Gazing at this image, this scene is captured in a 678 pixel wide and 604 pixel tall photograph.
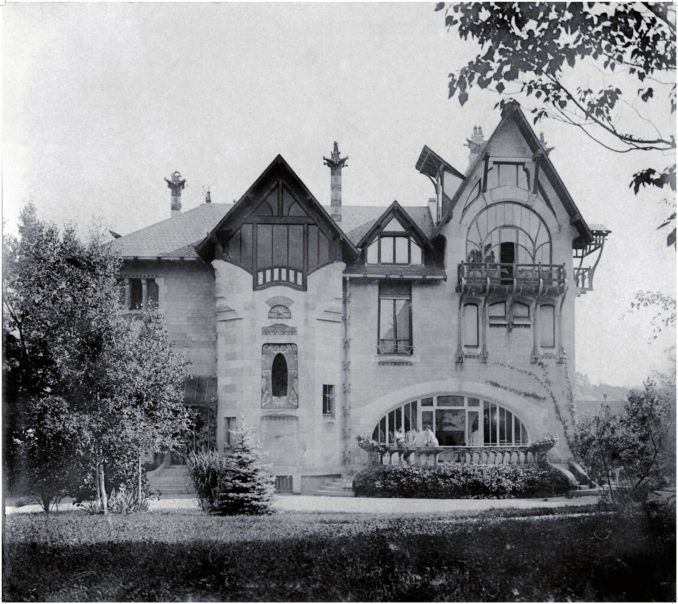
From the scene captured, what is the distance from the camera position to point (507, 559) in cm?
1330

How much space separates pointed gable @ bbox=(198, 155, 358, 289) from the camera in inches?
716

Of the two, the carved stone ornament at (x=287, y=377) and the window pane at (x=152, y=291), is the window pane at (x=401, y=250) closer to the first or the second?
the carved stone ornament at (x=287, y=377)

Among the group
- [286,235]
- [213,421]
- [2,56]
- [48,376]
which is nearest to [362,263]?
[286,235]

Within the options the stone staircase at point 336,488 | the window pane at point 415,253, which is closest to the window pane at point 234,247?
the window pane at point 415,253

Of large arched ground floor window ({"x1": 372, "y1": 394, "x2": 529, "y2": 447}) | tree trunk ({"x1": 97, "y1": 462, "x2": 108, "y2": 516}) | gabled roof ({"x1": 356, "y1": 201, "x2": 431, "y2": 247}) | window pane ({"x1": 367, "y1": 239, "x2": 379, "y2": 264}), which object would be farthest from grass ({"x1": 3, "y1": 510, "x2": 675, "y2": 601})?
window pane ({"x1": 367, "y1": 239, "x2": 379, "y2": 264})

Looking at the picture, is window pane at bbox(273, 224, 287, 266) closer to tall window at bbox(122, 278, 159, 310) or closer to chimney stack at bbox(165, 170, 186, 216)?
tall window at bbox(122, 278, 159, 310)

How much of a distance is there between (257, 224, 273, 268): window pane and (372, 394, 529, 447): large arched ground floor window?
14.6ft

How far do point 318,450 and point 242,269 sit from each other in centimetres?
441

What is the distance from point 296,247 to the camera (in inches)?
735

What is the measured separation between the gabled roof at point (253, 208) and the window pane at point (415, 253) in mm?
1371

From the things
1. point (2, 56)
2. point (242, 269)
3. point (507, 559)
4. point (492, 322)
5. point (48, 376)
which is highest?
point (2, 56)

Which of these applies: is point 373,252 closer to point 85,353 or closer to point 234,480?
point 234,480

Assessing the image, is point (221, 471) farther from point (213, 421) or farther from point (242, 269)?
point (242, 269)

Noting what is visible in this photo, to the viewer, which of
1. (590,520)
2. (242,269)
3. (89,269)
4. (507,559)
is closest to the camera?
(507,559)
